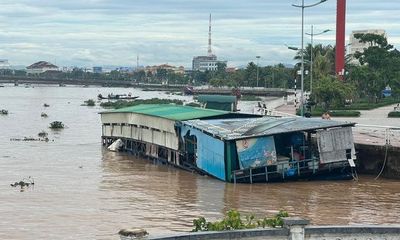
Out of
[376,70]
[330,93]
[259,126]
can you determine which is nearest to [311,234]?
[259,126]

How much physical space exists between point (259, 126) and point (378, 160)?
5.11m

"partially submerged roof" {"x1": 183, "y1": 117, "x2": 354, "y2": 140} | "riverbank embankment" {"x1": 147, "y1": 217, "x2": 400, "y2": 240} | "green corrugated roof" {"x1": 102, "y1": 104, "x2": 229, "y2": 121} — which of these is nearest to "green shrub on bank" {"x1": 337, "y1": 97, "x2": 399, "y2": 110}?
"green corrugated roof" {"x1": 102, "y1": 104, "x2": 229, "y2": 121}

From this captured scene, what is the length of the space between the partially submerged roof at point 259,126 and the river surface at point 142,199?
183 cm

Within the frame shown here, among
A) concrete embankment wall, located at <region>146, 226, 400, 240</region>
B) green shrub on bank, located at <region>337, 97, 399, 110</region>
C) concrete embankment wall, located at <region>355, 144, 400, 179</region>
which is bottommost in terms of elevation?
concrete embankment wall, located at <region>355, 144, 400, 179</region>

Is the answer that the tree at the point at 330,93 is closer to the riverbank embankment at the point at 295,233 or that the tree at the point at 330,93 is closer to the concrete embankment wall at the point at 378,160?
the concrete embankment wall at the point at 378,160

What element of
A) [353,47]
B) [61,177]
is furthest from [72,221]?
[353,47]

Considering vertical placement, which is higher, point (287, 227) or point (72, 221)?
point (287, 227)

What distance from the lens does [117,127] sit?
1619 inches

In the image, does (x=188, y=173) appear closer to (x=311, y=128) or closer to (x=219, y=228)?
(x=311, y=128)

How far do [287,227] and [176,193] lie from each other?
1539 centimetres

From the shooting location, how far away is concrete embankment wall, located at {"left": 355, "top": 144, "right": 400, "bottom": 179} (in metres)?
28.6

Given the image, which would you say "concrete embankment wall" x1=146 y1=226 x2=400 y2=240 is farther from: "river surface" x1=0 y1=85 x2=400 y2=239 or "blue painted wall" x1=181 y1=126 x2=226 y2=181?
"blue painted wall" x1=181 y1=126 x2=226 y2=181

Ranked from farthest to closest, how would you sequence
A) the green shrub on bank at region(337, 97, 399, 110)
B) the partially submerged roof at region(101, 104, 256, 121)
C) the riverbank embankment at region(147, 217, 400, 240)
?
the green shrub on bank at region(337, 97, 399, 110) < the partially submerged roof at region(101, 104, 256, 121) < the riverbank embankment at region(147, 217, 400, 240)

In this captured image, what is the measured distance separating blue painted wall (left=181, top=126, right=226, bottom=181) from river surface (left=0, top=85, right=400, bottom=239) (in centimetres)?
45
